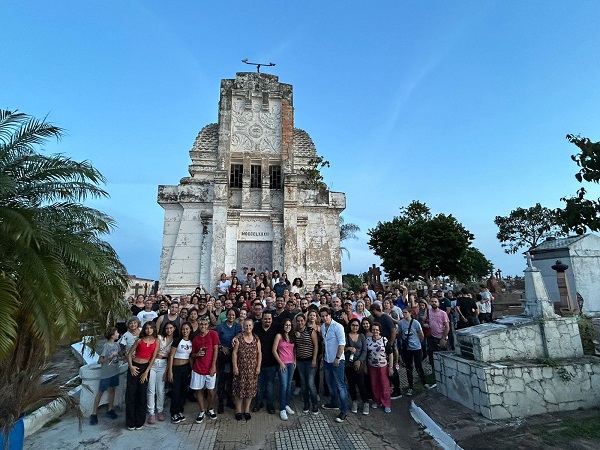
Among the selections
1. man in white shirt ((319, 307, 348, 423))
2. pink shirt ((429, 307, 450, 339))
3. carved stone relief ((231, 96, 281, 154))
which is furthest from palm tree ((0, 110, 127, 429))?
carved stone relief ((231, 96, 281, 154))

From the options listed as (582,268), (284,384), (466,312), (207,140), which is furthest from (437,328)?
(207,140)

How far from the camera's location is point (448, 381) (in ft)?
21.5

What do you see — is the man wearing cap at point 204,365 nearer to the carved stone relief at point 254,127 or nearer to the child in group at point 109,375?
the child in group at point 109,375

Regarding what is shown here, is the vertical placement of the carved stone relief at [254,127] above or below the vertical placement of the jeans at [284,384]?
above

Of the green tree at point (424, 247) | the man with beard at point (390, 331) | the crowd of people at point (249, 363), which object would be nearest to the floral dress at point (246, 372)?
the crowd of people at point (249, 363)

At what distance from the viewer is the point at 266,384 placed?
21.0 feet

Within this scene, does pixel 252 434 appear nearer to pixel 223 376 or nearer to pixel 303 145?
pixel 223 376

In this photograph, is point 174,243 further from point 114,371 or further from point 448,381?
point 448,381

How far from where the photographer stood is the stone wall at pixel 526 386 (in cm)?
553

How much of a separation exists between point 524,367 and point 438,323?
83.0 inches

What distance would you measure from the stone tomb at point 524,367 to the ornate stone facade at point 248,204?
10.7 meters

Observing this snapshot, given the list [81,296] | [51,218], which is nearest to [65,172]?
[51,218]

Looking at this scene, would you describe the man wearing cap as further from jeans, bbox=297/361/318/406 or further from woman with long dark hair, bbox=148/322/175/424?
jeans, bbox=297/361/318/406

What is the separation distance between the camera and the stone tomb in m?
5.59
